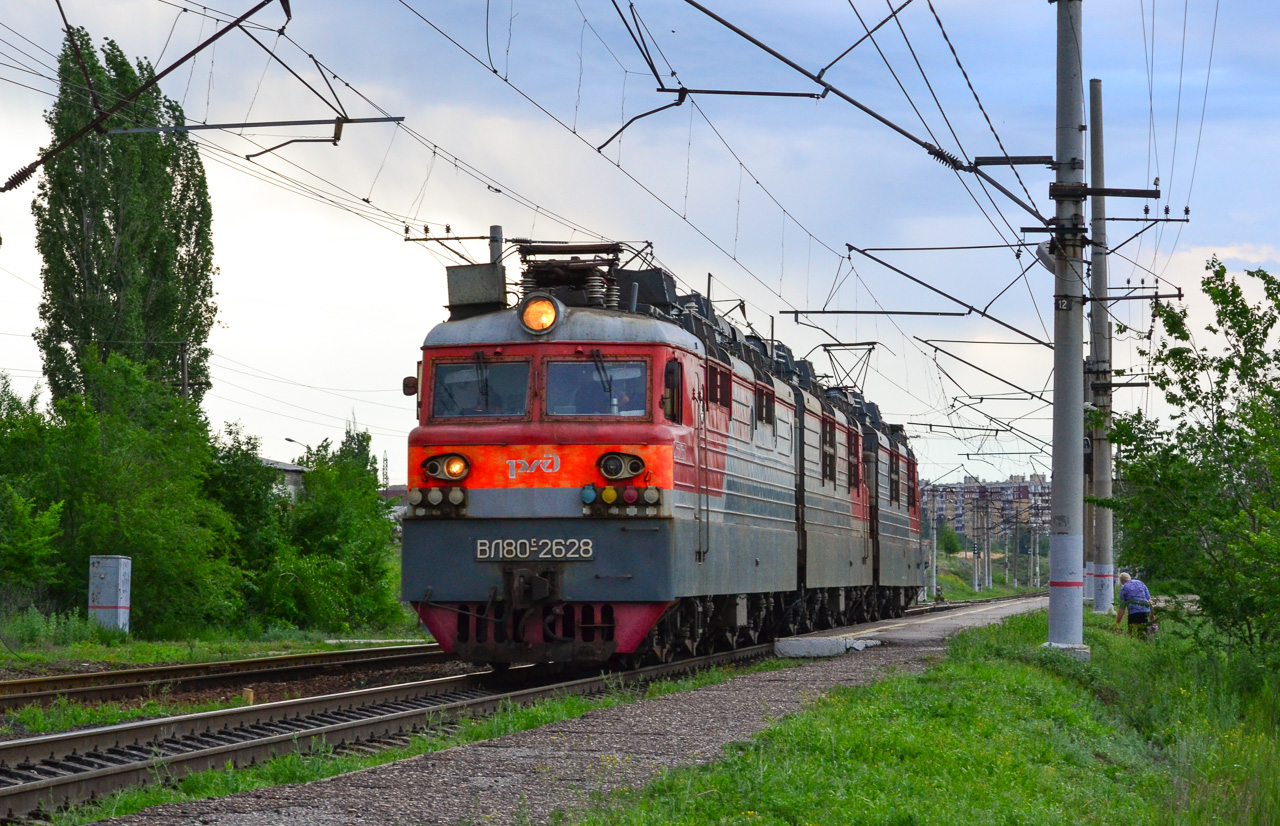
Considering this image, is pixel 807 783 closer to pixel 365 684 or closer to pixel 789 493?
pixel 365 684

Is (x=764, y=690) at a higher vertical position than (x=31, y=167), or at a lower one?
lower

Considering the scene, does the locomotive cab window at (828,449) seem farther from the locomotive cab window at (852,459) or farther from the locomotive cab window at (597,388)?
the locomotive cab window at (597,388)

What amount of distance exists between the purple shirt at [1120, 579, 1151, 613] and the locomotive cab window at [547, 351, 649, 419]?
489 inches

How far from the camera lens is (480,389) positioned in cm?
1473

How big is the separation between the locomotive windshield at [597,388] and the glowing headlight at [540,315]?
42 centimetres

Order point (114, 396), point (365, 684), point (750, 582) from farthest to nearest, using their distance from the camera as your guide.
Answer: point (114, 396) < point (750, 582) < point (365, 684)

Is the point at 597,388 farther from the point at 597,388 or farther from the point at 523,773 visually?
the point at 523,773

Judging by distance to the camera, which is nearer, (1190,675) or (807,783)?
(807,783)

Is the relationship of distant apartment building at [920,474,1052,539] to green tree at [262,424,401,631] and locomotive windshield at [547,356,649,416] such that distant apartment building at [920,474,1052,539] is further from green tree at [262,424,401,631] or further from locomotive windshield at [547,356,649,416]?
locomotive windshield at [547,356,649,416]

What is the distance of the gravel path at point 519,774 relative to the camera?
721cm

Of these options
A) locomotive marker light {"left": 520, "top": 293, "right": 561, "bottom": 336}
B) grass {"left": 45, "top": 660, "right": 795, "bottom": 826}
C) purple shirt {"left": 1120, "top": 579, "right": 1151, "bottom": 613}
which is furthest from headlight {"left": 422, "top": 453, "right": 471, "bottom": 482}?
purple shirt {"left": 1120, "top": 579, "right": 1151, "bottom": 613}

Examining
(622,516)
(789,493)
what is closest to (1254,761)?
(622,516)

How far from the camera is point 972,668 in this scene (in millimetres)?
14961

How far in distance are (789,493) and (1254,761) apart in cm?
866
